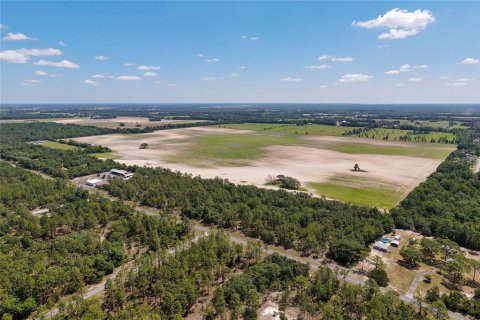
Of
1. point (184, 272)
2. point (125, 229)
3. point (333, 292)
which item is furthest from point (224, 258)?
point (125, 229)

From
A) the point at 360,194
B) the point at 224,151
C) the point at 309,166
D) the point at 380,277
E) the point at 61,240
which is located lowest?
the point at 380,277

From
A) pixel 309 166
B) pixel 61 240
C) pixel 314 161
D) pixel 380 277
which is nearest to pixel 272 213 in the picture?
pixel 380 277

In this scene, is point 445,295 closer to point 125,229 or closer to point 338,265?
point 338,265

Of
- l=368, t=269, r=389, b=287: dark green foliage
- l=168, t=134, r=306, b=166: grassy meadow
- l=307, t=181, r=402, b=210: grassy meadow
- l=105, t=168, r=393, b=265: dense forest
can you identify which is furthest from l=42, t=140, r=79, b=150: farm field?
l=368, t=269, r=389, b=287: dark green foliage

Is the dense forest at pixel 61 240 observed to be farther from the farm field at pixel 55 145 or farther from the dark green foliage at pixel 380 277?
the farm field at pixel 55 145

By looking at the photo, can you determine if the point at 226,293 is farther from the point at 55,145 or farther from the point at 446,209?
the point at 55,145

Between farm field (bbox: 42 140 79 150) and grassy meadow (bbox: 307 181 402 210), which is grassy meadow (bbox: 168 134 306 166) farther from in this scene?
farm field (bbox: 42 140 79 150)
